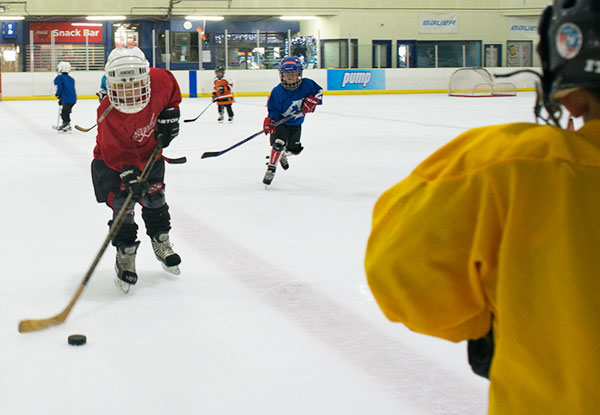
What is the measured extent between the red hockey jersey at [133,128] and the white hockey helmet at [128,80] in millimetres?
125

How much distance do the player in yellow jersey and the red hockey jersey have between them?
→ 2424 millimetres

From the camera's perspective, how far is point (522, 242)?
2.10ft

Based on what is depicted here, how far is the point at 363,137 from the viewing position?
9008 millimetres

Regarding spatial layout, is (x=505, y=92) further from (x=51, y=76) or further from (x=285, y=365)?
(x=285, y=365)

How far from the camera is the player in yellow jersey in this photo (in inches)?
24.9

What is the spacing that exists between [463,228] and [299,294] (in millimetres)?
2247

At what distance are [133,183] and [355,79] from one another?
56.8ft

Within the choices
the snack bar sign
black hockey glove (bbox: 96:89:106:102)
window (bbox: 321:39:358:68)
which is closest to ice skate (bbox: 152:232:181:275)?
black hockey glove (bbox: 96:89:106:102)

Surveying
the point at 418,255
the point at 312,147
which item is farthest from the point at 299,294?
the point at 312,147

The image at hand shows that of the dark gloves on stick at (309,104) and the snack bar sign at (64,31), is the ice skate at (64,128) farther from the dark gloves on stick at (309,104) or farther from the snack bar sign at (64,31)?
the snack bar sign at (64,31)

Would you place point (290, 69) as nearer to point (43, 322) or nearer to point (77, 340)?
point (43, 322)

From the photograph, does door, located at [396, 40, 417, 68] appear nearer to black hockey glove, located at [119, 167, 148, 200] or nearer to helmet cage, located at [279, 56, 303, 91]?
helmet cage, located at [279, 56, 303, 91]

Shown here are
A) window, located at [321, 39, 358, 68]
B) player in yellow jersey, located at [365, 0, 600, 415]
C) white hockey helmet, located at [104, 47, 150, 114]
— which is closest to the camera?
player in yellow jersey, located at [365, 0, 600, 415]

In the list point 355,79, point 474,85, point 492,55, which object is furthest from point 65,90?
point 492,55
